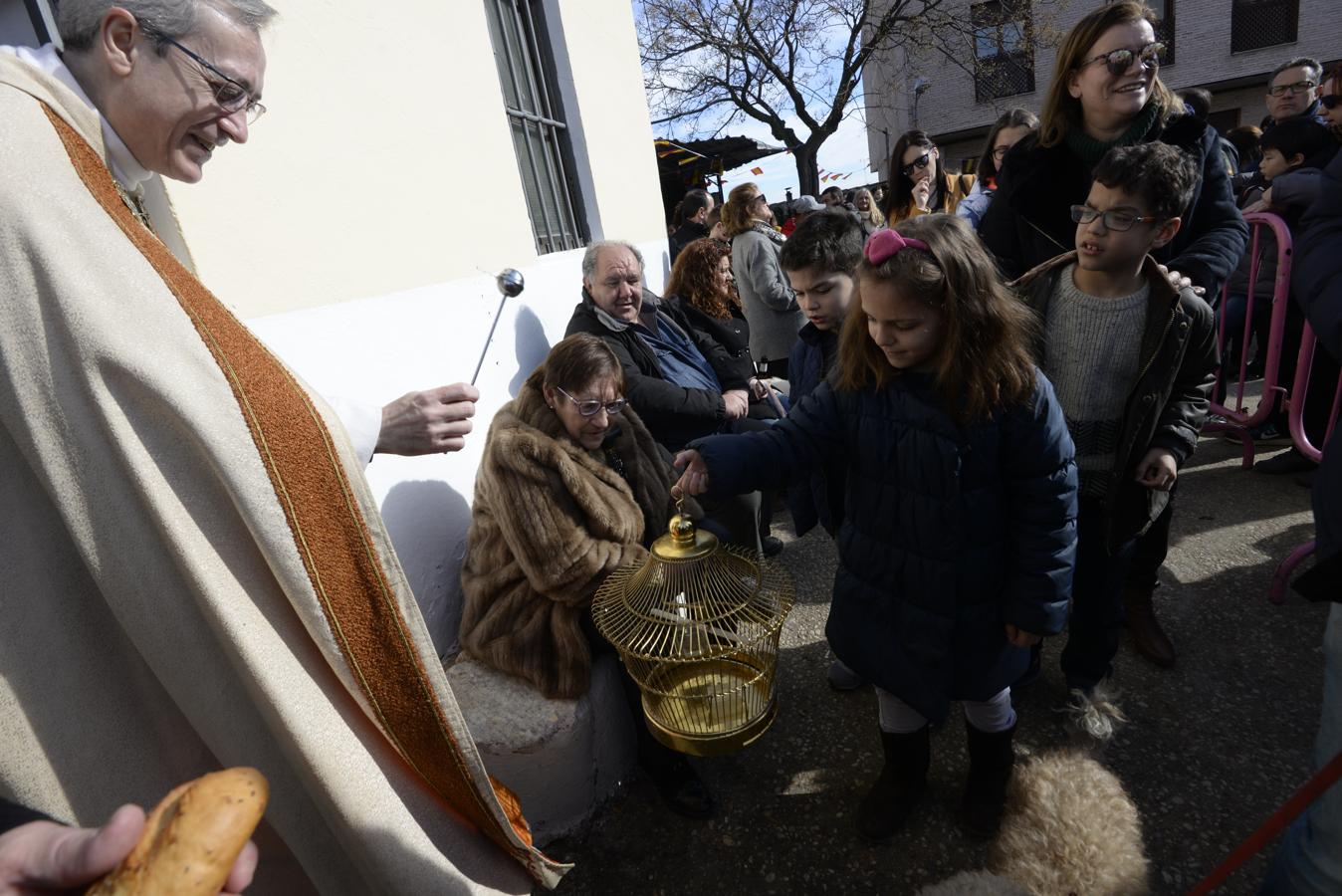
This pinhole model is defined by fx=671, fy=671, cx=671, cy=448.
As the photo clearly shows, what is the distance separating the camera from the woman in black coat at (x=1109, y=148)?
217 cm

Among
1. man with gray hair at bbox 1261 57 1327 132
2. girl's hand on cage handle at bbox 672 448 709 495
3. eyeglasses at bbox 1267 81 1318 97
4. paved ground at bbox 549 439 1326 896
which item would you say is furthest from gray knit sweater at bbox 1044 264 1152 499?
eyeglasses at bbox 1267 81 1318 97

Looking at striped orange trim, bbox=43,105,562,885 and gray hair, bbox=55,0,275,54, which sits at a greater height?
gray hair, bbox=55,0,275,54

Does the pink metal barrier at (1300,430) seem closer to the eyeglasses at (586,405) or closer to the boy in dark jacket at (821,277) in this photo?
the boy in dark jacket at (821,277)

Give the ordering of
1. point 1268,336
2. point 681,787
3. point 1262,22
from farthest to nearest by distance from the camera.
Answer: point 1262,22, point 1268,336, point 681,787

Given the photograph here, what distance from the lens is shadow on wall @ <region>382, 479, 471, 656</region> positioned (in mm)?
2430

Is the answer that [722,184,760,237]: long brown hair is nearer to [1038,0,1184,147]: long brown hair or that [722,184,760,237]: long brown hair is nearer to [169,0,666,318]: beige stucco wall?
[169,0,666,318]: beige stucco wall

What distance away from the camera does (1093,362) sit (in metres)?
2.06

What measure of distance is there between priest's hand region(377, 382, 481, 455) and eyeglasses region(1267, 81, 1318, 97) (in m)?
5.89

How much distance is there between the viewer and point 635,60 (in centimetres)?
544

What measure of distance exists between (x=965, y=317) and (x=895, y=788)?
142 centimetres

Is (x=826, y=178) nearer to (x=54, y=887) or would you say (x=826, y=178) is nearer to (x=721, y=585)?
(x=721, y=585)

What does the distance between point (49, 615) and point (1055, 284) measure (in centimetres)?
254

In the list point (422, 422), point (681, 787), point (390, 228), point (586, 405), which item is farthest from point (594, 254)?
point (681, 787)

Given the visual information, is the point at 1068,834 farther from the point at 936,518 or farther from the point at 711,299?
the point at 711,299
